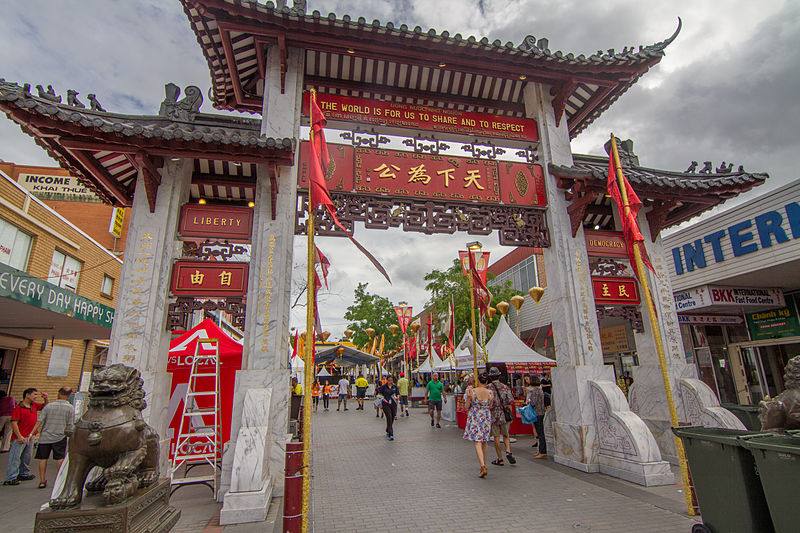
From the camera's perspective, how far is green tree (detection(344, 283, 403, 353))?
123 ft

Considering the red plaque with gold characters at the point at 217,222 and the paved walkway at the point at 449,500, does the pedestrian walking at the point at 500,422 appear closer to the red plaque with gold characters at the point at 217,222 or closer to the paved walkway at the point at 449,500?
the paved walkway at the point at 449,500

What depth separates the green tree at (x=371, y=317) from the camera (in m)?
37.6

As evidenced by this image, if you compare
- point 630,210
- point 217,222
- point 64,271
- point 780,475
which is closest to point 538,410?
point 630,210

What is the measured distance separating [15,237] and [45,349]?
4315 millimetres

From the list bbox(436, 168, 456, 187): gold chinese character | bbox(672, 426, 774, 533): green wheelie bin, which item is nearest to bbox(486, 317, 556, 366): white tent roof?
bbox(436, 168, 456, 187): gold chinese character

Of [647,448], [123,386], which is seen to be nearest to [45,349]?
[123,386]

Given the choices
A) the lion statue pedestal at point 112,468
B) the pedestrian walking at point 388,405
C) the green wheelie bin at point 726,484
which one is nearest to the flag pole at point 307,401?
the lion statue pedestal at point 112,468

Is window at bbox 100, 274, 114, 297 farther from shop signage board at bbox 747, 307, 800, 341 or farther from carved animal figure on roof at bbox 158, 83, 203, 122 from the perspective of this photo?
shop signage board at bbox 747, 307, 800, 341

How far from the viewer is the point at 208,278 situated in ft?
22.9

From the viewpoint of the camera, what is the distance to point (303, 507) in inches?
167

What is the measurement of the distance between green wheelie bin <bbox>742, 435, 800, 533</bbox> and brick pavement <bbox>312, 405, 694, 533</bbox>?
1.77 meters

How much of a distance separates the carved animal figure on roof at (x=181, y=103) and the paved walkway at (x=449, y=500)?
6.74 metres

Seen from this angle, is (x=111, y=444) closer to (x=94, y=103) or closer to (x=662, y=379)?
(x=94, y=103)

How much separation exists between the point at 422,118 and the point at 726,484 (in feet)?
26.4
